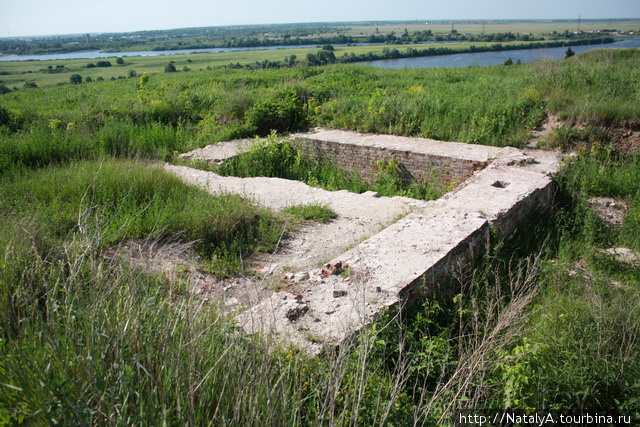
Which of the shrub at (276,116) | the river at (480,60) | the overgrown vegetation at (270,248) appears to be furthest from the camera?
the river at (480,60)

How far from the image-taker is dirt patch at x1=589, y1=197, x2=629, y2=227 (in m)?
6.24

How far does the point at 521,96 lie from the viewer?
9.95 metres

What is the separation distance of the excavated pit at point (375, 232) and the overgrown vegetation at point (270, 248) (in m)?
0.25

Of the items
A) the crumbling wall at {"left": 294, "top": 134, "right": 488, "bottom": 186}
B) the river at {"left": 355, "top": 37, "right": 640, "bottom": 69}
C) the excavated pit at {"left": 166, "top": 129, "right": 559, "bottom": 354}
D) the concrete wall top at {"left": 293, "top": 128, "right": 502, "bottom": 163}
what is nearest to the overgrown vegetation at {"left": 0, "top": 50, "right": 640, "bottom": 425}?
the excavated pit at {"left": 166, "top": 129, "right": 559, "bottom": 354}

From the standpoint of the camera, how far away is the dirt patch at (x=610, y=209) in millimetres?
6238

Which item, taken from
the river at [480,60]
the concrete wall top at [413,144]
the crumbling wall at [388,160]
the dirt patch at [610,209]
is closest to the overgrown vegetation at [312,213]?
the crumbling wall at [388,160]

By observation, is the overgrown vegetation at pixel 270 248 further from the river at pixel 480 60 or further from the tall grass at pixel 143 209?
the river at pixel 480 60

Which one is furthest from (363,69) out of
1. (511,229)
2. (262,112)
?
(511,229)

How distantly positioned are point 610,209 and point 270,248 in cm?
502

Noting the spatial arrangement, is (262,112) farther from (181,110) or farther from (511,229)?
(511,229)

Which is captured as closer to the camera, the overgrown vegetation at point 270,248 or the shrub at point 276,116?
the overgrown vegetation at point 270,248

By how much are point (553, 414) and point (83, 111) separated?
11851mm

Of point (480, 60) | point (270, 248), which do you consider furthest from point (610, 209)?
point (480, 60)

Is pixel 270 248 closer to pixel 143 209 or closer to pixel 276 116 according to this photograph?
pixel 143 209
